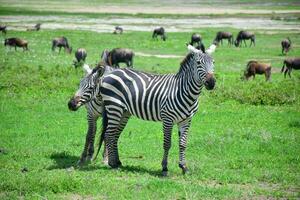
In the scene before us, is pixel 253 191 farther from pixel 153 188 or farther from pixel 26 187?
pixel 26 187

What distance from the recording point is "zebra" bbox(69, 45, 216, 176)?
9531mm

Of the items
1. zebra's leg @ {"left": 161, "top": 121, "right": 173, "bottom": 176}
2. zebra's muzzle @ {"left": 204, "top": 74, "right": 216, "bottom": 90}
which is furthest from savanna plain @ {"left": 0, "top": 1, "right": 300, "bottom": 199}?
zebra's muzzle @ {"left": 204, "top": 74, "right": 216, "bottom": 90}

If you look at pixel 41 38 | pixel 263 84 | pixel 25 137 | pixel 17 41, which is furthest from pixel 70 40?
pixel 25 137

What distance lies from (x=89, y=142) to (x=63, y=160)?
75cm

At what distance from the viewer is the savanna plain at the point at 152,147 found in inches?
340

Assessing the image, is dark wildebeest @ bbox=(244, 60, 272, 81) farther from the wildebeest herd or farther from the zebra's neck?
the zebra's neck

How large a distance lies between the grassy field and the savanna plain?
0.02 meters

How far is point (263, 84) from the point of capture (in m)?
20.8

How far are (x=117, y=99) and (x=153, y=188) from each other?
7.30ft

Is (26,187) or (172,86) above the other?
(172,86)

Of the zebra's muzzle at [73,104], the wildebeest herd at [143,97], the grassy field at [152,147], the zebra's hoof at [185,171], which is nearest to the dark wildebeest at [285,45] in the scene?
the grassy field at [152,147]

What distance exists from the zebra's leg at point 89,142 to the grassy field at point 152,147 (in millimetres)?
225

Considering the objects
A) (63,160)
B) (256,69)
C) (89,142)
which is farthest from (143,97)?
(256,69)

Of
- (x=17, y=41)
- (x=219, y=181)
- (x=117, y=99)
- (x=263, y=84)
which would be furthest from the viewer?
(x=17, y=41)
